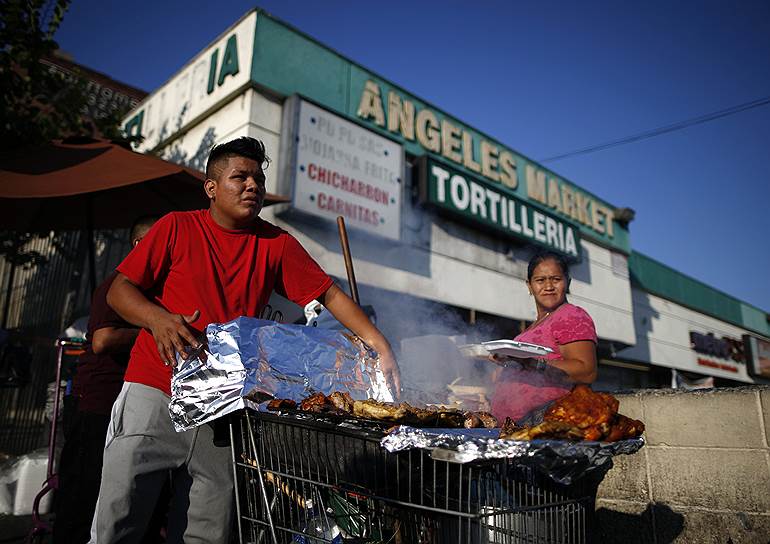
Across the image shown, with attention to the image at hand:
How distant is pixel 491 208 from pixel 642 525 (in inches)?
294

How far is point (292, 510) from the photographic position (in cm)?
173

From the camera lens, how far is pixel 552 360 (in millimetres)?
2480

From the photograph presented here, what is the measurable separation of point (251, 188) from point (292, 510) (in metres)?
1.33

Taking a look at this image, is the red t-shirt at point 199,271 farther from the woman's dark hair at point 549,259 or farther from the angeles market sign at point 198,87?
the angeles market sign at point 198,87

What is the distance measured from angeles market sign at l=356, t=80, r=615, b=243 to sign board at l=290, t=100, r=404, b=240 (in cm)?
74

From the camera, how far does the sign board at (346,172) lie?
283 inches

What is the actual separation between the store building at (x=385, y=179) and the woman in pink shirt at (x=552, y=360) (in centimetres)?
130

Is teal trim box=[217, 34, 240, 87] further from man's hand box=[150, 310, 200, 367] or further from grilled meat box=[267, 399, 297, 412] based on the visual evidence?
grilled meat box=[267, 399, 297, 412]

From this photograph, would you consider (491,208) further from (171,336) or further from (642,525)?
(171,336)

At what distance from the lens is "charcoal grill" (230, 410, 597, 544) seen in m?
1.43

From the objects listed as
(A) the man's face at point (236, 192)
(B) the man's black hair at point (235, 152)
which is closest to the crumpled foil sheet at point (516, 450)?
(A) the man's face at point (236, 192)

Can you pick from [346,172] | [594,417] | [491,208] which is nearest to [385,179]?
[346,172]

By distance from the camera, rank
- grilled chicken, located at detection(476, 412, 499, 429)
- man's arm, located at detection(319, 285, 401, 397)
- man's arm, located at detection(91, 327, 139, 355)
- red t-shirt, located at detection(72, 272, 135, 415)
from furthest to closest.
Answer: red t-shirt, located at detection(72, 272, 135, 415), man's arm, located at detection(91, 327, 139, 355), man's arm, located at detection(319, 285, 401, 397), grilled chicken, located at detection(476, 412, 499, 429)

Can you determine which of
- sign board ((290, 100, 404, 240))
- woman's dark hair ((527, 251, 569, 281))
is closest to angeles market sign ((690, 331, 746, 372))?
sign board ((290, 100, 404, 240))
